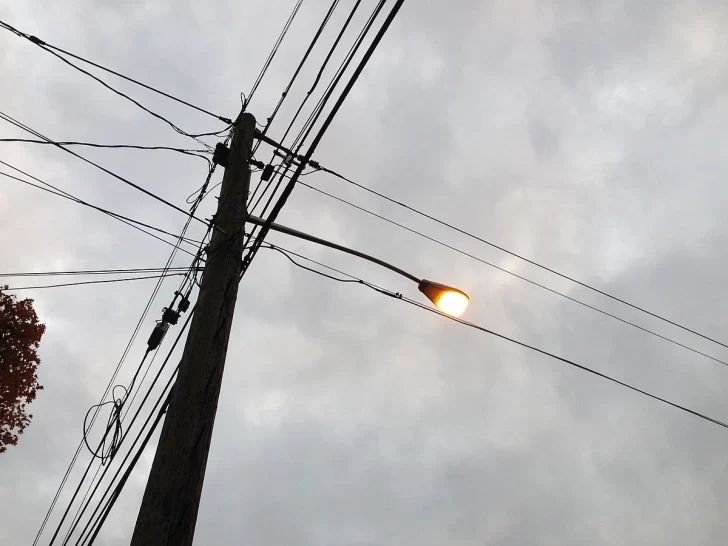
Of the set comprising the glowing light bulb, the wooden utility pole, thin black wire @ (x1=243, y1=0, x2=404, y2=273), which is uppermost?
thin black wire @ (x1=243, y1=0, x2=404, y2=273)

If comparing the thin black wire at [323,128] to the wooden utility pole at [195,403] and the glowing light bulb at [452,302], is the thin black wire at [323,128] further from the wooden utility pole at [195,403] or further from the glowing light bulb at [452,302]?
the glowing light bulb at [452,302]

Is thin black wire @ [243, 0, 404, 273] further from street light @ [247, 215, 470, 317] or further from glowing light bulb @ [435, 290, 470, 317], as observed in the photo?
glowing light bulb @ [435, 290, 470, 317]

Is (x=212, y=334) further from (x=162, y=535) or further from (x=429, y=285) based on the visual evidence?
(x=429, y=285)

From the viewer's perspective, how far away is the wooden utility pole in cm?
280

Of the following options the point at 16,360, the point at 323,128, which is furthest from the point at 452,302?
the point at 16,360

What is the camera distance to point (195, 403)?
327 centimetres

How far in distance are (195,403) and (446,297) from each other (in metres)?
2.55

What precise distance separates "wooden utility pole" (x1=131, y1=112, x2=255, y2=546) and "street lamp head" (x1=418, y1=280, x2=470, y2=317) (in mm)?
1914

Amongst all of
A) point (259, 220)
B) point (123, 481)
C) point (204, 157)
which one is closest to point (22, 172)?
point (204, 157)

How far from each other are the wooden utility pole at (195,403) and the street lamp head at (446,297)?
1.91m

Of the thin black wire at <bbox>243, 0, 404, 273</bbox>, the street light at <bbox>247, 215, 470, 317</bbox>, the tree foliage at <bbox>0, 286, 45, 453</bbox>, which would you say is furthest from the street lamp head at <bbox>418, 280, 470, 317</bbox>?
the tree foliage at <bbox>0, 286, 45, 453</bbox>

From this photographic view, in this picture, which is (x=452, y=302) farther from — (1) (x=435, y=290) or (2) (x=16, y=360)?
(2) (x=16, y=360)

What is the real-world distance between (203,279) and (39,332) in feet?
55.8

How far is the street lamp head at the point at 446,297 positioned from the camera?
181 inches
